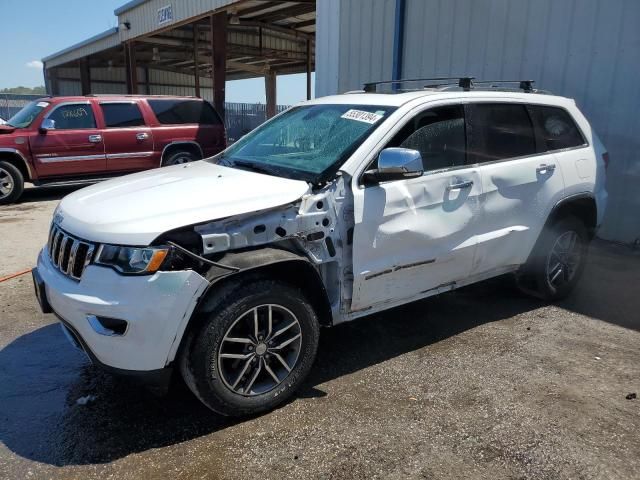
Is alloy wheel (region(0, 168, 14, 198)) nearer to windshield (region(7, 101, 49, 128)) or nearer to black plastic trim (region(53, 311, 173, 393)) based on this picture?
windshield (region(7, 101, 49, 128))

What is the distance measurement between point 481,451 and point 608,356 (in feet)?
5.42

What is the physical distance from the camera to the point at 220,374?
275 cm

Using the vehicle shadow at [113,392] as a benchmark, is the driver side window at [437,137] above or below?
above

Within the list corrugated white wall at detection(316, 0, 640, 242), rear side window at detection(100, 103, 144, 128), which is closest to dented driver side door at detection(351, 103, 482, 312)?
corrugated white wall at detection(316, 0, 640, 242)

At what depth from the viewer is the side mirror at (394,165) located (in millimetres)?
3072

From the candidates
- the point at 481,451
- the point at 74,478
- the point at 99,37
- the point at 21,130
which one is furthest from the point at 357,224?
the point at 99,37

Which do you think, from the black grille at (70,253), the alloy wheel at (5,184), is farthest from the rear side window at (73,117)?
the black grille at (70,253)

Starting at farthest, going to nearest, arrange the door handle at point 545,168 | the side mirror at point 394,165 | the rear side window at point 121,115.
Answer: the rear side window at point 121,115, the door handle at point 545,168, the side mirror at point 394,165

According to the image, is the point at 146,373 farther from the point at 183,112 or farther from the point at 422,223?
the point at 183,112

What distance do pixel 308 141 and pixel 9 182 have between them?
302 inches

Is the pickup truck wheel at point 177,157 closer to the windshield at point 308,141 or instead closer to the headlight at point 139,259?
the windshield at point 308,141

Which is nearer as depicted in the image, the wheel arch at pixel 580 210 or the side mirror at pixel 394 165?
the side mirror at pixel 394 165

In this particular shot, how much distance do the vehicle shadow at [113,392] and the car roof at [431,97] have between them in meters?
1.74

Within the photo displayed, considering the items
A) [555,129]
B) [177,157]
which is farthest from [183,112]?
[555,129]
